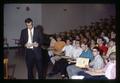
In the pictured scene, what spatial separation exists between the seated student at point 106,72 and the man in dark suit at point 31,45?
0.66 metres

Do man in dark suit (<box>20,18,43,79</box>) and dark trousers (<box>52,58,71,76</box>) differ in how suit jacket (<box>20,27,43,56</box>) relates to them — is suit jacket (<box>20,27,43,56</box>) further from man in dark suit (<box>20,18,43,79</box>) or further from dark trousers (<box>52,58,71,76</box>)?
dark trousers (<box>52,58,71,76</box>)

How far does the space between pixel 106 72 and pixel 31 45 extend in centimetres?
118

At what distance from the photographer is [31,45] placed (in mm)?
5586

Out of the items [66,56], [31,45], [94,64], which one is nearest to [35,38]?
[31,45]

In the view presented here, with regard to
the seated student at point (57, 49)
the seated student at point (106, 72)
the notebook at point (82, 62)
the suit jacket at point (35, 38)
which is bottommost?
the seated student at point (106, 72)

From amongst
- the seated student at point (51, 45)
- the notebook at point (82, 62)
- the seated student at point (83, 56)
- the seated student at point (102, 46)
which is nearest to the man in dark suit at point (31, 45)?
the seated student at point (51, 45)

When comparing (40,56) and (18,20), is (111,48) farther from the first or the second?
(18,20)

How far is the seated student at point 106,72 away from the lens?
5.53 m

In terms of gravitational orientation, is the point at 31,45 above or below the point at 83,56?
above

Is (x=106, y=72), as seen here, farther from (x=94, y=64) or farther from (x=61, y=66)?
(x=61, y=66)

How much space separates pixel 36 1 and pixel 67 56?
94 centimetres

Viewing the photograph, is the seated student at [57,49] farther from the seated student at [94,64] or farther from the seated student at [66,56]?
the seated student at [94,64]

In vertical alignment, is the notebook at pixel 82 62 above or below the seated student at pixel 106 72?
above

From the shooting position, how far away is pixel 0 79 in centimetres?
565
